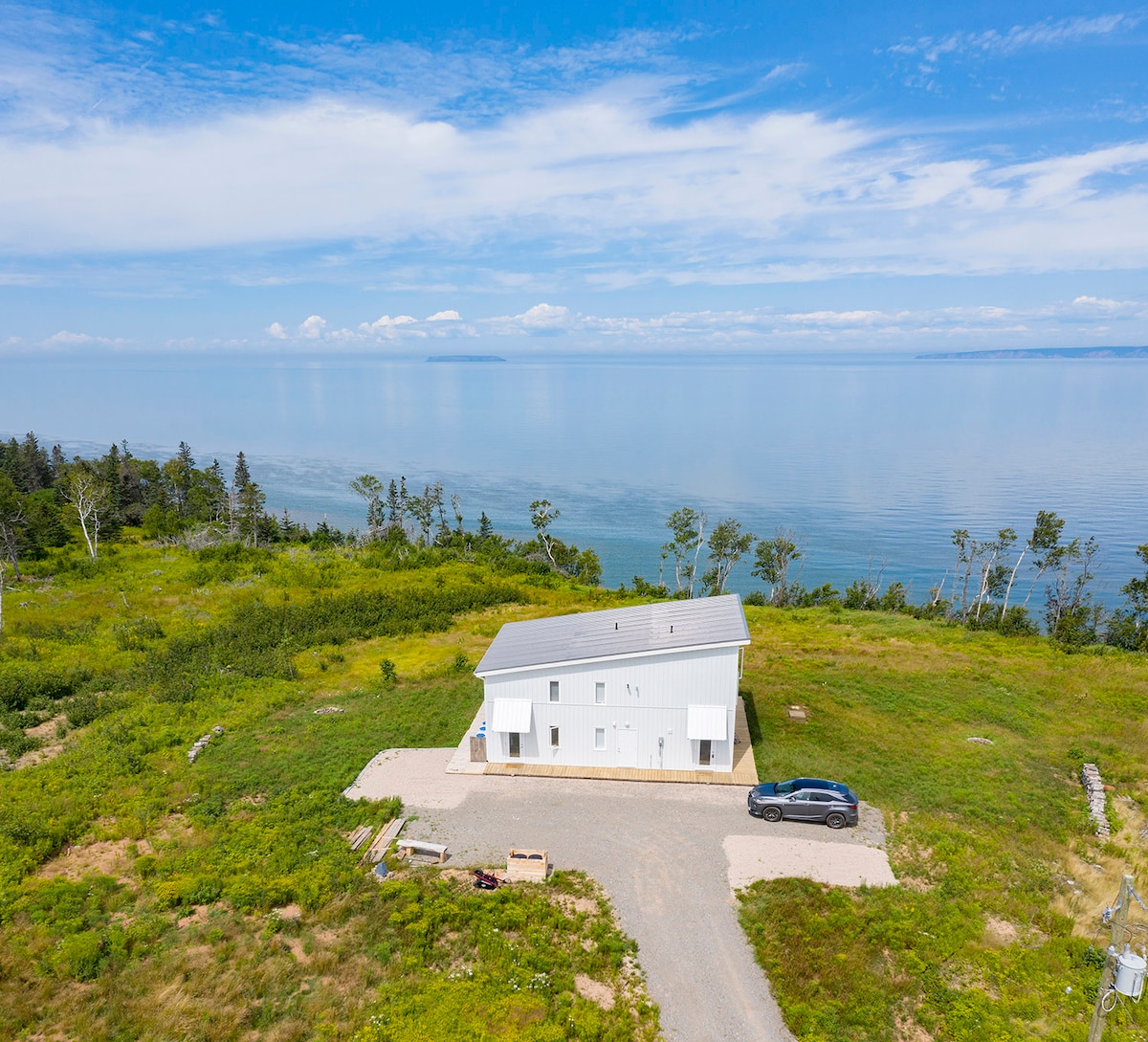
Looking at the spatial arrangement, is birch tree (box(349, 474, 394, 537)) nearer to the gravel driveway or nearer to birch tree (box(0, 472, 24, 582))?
birch tree (box(0, 472, 24, 582))

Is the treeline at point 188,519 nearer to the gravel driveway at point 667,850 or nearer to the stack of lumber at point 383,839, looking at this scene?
the gravel driveway at point 667,850

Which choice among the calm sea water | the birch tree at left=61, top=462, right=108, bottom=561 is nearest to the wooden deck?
the calm sea water

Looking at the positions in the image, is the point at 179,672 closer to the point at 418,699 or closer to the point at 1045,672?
the point at 418,699

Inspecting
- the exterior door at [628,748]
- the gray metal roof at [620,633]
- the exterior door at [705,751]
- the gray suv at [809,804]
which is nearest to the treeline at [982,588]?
the gray metal roof at [620,633]

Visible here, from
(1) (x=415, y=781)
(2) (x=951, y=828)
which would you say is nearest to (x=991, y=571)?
(2) (x=951, y=828)

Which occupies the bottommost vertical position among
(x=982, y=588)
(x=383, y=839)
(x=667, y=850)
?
(x=982, y=588)

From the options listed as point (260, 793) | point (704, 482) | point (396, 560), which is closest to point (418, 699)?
point (260, 793)

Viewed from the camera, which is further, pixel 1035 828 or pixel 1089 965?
pixel 1035 828

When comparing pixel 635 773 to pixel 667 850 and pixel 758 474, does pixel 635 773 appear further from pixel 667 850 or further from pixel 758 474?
pixel 758 474
